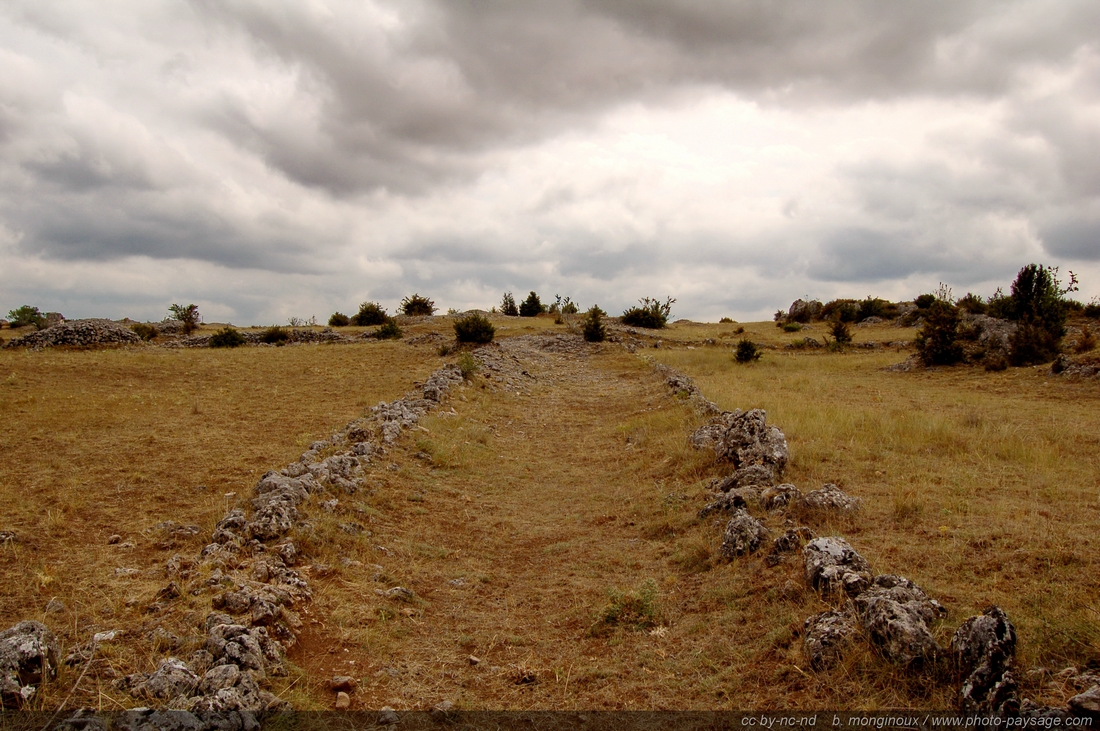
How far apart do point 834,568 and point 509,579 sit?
3.02 metres

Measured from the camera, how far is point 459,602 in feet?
18.7

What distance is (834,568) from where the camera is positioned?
15.6 ft

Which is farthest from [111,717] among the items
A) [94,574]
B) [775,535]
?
[775,535]

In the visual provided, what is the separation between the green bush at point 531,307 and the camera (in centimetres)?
5522

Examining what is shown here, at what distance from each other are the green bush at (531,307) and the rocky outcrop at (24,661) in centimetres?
5153

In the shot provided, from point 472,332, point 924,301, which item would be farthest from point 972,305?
point 472,332

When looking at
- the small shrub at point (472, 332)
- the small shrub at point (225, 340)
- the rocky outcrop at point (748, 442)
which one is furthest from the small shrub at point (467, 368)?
the small shrub at point (225, 340)

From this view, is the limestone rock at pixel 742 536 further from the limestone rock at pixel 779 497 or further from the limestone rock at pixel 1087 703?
the limestone rock at pixel 1087 703

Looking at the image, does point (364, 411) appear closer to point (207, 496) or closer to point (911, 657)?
point (207, 496)

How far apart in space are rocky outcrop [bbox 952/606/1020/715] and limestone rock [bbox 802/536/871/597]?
0.94 metres

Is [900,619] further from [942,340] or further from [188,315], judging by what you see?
[188,315]

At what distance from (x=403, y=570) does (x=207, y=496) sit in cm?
290

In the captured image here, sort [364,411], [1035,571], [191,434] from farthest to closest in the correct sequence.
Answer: [364,411], [191,434], [1035,571]

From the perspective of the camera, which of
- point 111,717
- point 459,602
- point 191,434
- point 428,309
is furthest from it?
point 428,309
